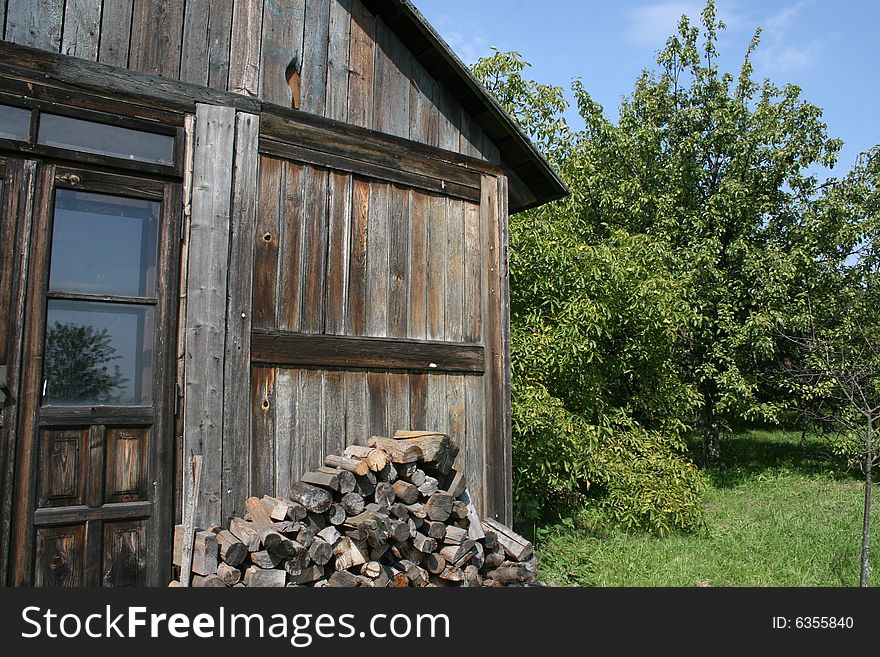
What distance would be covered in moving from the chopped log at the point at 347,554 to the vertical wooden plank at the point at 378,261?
5.22 feet

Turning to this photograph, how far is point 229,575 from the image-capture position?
13.7 ft

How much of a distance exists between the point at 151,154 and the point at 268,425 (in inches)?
76.4

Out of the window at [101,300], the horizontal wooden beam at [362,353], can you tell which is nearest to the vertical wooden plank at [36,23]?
the window at [101,300]

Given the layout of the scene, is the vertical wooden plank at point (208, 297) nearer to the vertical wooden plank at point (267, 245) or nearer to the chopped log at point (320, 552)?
the vertical wooden plank at point (267, 245)

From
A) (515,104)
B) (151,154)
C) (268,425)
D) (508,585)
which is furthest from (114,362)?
(515,104)

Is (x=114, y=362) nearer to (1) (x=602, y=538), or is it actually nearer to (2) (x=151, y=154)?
(2) (x=151, y=154)

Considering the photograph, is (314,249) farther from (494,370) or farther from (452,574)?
(452,574)

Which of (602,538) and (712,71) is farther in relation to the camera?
(712,71)

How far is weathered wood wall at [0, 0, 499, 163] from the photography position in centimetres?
435

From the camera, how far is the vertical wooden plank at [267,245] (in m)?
4.91

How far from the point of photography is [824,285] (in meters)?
14.7

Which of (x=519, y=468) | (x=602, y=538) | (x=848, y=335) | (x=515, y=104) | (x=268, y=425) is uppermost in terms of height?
(x=515, y=104)

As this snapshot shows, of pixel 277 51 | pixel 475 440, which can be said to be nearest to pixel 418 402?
pixel 475 440

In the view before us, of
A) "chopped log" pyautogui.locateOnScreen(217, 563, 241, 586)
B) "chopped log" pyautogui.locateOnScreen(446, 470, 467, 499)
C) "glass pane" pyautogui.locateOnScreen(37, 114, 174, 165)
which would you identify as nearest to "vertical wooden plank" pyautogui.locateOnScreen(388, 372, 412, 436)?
"chopped log" pyautogui.locateOnScreen(446, 470, 467, 499)
